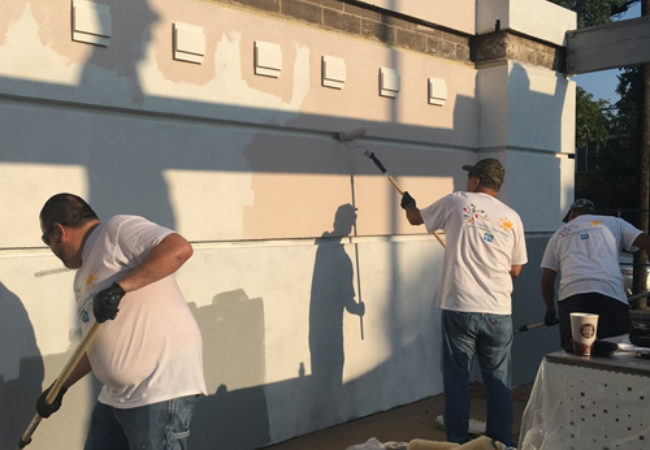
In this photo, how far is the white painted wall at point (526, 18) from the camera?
608cm

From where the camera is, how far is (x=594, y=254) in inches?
192

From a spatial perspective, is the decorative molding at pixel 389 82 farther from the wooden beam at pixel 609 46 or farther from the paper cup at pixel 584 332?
the paper cup at pixel 584 332

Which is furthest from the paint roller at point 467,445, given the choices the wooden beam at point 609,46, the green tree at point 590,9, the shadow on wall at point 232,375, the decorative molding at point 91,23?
the green tree at point 590,9

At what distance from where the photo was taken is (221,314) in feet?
14.3

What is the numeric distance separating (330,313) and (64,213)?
2595 mm

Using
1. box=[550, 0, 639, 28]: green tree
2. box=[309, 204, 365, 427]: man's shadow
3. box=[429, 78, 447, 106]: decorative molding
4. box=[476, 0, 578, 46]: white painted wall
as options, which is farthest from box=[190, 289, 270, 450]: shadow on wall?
box=[550, 0, 639, 28]: green tree

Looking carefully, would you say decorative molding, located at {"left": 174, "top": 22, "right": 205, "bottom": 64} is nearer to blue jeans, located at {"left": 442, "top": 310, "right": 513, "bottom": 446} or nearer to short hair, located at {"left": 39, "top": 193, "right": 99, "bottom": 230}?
short hair, located at {"left": 39, "top": 193, "right": 99, "bottom": 230}

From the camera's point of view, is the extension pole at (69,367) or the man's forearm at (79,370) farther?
the man's forearm at (79,370)

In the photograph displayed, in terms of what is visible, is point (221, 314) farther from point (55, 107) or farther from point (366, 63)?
point (366, 63)

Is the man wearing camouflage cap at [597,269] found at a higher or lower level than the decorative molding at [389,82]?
lower

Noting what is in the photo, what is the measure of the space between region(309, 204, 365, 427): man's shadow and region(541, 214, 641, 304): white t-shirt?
1.47 meters

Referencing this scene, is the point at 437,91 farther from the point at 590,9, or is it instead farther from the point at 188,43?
the point at 590,9

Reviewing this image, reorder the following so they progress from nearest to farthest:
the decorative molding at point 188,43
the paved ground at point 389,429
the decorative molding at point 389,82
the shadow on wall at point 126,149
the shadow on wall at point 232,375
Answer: the shadow on wall at point 126,149 → the decorative molding at point 188,43 → the shadow on wall at point 232,375 → the paved ground at point 389,429 → the decorative molding at point 389,82

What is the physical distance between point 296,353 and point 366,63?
2112mm
